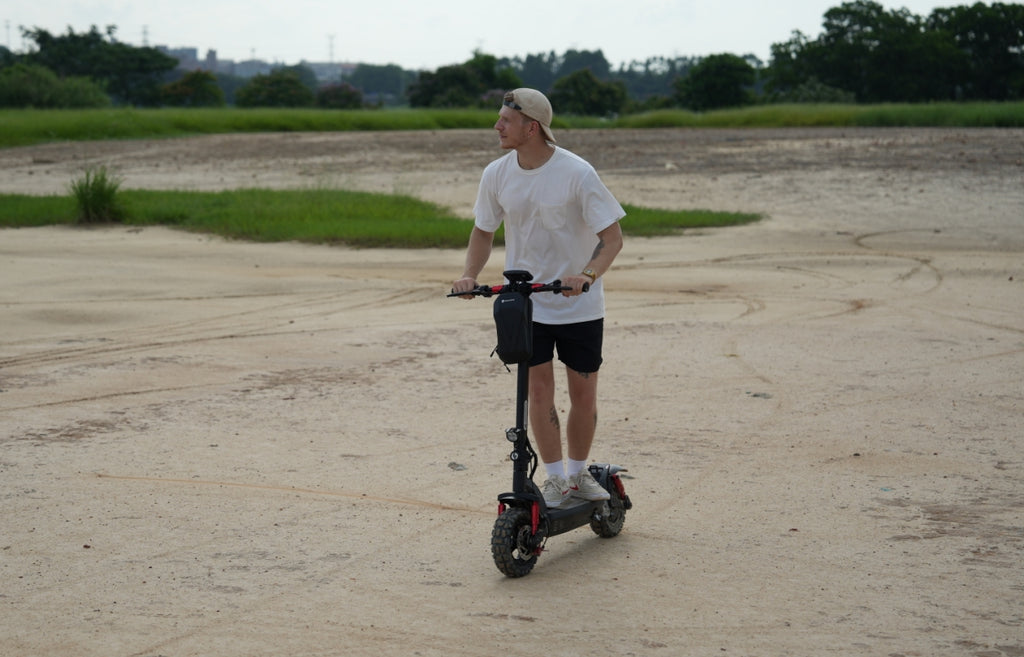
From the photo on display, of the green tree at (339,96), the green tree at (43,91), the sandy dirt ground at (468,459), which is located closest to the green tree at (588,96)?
the green tree at (339,96)

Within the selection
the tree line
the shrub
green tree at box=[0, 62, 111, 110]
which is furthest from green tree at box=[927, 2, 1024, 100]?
the shrub

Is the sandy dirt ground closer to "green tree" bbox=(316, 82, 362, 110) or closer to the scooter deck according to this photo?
the scooter deck

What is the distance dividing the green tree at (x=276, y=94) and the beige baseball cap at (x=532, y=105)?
71.2 metres

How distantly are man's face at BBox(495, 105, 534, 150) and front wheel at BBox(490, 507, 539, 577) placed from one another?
1370 millimetres

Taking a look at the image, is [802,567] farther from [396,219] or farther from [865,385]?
[396,219]

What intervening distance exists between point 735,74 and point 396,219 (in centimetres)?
6918

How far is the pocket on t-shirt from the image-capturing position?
4.77 m

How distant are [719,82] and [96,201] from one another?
2773 inches

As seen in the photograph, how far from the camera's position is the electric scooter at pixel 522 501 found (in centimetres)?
457

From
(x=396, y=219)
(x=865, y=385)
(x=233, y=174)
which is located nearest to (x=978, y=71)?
(x=233, y=174)

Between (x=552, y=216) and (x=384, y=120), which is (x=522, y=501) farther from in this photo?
(x=384, y=120)

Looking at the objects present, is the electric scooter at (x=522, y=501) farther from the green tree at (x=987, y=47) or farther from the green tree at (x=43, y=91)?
the green tree at (x=987, y=47)

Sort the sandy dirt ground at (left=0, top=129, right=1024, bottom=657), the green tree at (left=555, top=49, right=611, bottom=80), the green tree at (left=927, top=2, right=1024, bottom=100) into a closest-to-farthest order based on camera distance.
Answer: the sandy dirt ground at (left=0, top=129, right=1024, bottom=657)
the green tree at (left=927, top=2, right=1024, bottom=100)
the green tree at (left=555, top=49, right=611, bottom=80)

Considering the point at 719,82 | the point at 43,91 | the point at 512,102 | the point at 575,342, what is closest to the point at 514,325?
the point at 575,342
